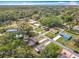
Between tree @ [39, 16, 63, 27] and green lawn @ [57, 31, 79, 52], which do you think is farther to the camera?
tree @ [39, 16, 63, 27]

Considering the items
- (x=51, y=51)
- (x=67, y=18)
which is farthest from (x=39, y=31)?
(x=67, y=18)

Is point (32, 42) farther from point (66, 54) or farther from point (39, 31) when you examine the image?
point (66, 54)

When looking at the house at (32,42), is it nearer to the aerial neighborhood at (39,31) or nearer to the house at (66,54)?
the aerial neighborhood at (39,31)

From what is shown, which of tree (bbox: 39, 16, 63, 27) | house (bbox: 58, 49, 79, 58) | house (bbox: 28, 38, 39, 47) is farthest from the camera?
tree (bbox: 39, 16, 63, 27)

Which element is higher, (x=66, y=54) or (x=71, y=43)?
(x=71, y=43)

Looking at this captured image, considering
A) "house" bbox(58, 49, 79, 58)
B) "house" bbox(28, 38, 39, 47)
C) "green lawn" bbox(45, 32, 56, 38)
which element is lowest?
"house" bbox(58, 49, 79, 58)

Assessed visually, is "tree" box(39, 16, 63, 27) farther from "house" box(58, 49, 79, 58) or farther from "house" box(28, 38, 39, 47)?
"house" box(58, 49, 79, 58)

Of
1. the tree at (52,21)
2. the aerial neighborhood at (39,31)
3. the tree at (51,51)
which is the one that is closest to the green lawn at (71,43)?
the aerial neighborhood at (39,31)

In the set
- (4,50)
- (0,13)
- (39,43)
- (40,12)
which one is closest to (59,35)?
(39,43)

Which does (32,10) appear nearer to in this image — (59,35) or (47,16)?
(47,16)

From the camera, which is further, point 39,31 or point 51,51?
point 39,31

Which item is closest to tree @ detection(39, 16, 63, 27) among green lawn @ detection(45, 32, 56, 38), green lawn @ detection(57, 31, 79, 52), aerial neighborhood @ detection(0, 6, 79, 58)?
aerial neighborhood @ detection(0, 6, 79, 58)
